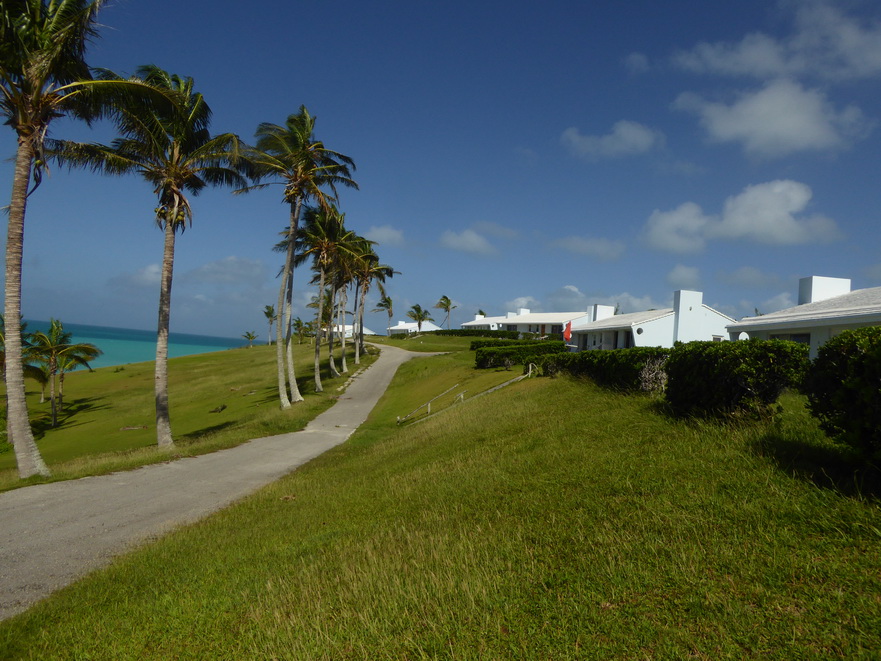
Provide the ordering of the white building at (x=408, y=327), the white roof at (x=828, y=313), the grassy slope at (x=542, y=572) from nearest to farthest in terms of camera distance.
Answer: the grassy slope at (x=542, y=572), the white roof at (x=828, y=313), the white building at (x=408, y=327)

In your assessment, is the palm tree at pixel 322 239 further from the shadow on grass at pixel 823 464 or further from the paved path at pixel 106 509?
the shadow on grass at pixel 823 464

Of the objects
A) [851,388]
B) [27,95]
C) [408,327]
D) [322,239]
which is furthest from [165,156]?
[408,327]

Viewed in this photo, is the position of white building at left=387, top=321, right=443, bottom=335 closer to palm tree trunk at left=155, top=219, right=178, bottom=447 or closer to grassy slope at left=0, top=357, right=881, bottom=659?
palm tree trunk at left=155, top=219, right=178, bottom=447

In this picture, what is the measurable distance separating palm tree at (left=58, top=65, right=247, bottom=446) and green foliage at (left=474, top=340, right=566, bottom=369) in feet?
70.7

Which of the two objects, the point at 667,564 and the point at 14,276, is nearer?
the point at 667,564

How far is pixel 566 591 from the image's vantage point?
13.8 ft

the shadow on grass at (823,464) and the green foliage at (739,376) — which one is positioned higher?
the green foliage at (739,376)

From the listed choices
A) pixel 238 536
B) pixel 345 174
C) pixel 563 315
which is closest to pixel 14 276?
pixel 238 536

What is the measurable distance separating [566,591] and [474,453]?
6.37 metres

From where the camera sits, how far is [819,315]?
58.2 feet

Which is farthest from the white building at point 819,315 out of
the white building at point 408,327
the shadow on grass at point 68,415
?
the white building at point 408,327

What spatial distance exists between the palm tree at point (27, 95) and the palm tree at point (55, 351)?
A: 27.7 meters

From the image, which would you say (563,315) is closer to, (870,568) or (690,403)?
(690,403)

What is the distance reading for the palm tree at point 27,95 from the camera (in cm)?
1313
